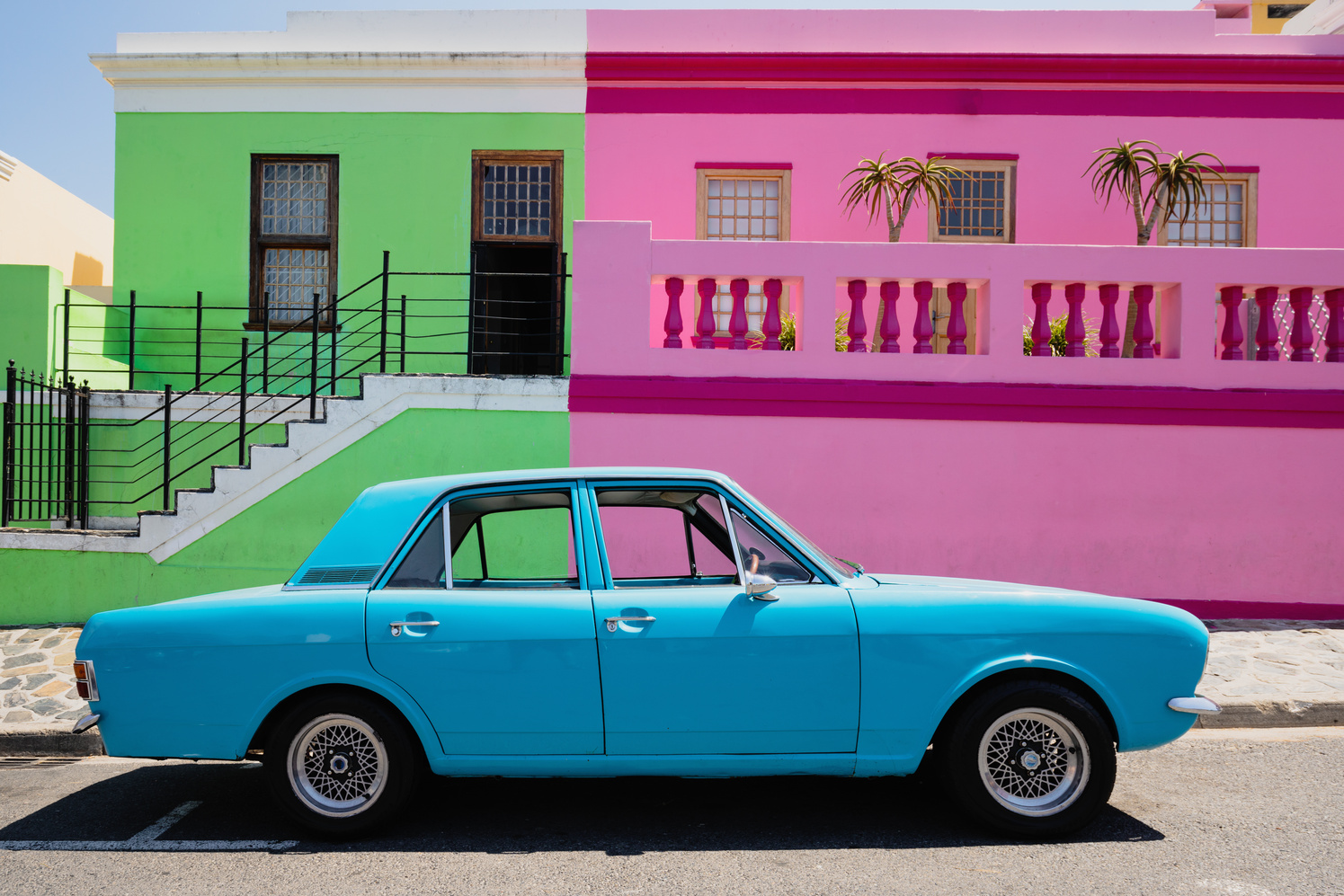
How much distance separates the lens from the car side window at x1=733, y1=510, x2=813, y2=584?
396 centimetres

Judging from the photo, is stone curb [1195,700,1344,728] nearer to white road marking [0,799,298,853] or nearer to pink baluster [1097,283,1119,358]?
pink baluster [1097,283,1119,358]

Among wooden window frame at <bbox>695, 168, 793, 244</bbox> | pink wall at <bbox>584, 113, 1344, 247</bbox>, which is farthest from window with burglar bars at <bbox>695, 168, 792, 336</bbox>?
pink wall at <bbox>584, 113, 1344, 247</bbox>

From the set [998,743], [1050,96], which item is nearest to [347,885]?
[998,743]

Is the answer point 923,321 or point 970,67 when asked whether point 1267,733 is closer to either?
point 923,321

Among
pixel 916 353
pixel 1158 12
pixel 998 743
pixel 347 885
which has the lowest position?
pixel 347 885

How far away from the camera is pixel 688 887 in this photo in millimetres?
3410

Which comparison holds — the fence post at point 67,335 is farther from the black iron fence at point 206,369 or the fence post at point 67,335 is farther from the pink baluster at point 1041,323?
the pink baluster at point 1041,323

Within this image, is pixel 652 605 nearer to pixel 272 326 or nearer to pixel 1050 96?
pixel 272 326

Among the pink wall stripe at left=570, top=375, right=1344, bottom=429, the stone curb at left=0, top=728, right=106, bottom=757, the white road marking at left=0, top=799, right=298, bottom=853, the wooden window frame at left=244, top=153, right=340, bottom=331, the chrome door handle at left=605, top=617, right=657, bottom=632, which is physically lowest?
the stone curb at left=0, top=728, right=106, bottom=757

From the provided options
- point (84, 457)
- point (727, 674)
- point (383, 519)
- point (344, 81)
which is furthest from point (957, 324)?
point (84, 457)

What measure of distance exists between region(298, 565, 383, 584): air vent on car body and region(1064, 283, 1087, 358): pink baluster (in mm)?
6310

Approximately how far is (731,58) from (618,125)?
1508mm

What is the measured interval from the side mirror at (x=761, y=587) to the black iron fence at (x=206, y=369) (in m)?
4.16

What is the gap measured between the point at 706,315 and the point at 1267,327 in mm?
4836
